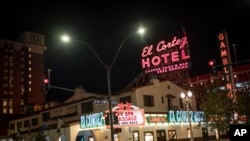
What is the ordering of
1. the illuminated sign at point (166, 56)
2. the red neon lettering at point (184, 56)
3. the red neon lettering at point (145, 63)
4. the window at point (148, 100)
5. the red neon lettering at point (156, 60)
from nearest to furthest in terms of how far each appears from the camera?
the window at point (148, 100) → the red neon lettering at point (184, 56) → the illuminated sign at point (166, 56) → the red neon lettering at point (156, 60) → the red neon lettering at point (145, 63)

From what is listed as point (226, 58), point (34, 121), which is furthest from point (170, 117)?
point (34, 121)

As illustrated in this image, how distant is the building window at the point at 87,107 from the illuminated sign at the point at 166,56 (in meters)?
21.5

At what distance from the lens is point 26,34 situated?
161 metres

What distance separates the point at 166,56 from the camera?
6488 cm

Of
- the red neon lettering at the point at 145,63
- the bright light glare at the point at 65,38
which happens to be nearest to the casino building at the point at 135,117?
the bright light glare at the point at 65,38

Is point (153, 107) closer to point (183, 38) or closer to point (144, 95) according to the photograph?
point (144, 95)

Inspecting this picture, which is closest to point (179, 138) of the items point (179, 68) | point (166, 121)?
point (166, 121)

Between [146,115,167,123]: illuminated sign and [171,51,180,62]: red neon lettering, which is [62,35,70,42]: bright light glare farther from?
[171,51,180,62]: red neon lettering

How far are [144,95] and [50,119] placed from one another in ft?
66.6

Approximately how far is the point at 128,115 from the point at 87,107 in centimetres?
1196

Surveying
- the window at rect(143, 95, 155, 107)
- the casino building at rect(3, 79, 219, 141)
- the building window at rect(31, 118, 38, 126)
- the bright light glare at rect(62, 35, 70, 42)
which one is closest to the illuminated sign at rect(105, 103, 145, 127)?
the casino building at rect(3, 79, 219, 141)

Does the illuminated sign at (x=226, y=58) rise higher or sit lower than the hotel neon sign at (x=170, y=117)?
higher

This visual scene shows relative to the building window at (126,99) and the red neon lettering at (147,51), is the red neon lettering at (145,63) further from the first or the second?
the building window at (126,99)

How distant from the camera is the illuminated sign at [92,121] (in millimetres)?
38356
